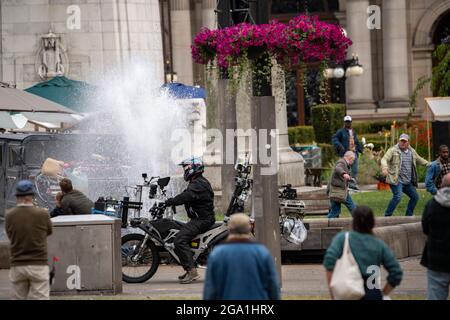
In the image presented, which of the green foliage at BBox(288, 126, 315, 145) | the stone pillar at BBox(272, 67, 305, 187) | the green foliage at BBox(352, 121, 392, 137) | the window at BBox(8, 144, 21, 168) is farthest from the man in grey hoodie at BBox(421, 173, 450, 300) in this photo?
the green foliage at BBox(352, 121, 392, 137)

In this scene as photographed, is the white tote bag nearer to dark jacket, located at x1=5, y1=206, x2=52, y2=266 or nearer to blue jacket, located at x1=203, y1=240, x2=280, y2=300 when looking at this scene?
blue jacket, located at x1=203, y1=240, x2=280, y2=300

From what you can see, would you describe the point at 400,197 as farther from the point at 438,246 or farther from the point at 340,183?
the point at 438,246

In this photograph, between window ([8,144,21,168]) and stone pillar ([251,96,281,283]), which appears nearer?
stone pillar ([251,96,281,283])

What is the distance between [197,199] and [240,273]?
7.12 metres

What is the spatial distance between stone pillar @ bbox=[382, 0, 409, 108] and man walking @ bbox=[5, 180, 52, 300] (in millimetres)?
35298

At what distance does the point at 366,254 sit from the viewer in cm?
1129

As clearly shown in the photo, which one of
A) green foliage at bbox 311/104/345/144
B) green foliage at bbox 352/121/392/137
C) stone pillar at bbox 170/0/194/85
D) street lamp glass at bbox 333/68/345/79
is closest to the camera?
street lamp glass at bbox 333/68/345/79

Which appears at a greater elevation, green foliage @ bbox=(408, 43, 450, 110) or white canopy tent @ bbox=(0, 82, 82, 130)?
green foliage @ bbox=(408, 43, 450, 110)

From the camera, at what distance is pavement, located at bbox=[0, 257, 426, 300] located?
50.7ft

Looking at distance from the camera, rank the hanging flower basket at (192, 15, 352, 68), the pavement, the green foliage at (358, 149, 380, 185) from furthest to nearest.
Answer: the green foliage at (358, 149, 380, 185)
the pavement
the hanging flower basket at (192, 15, 352, 68)

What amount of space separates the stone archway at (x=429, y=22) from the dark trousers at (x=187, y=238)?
108 feet

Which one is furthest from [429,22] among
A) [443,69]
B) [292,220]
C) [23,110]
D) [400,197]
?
[292,220]

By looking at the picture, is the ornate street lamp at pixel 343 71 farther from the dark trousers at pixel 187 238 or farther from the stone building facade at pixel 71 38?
the dark trousers at pixel 187 238

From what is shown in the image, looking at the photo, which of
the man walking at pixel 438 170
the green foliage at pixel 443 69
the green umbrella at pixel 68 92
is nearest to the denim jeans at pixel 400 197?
the man walking at pixel 438 170
